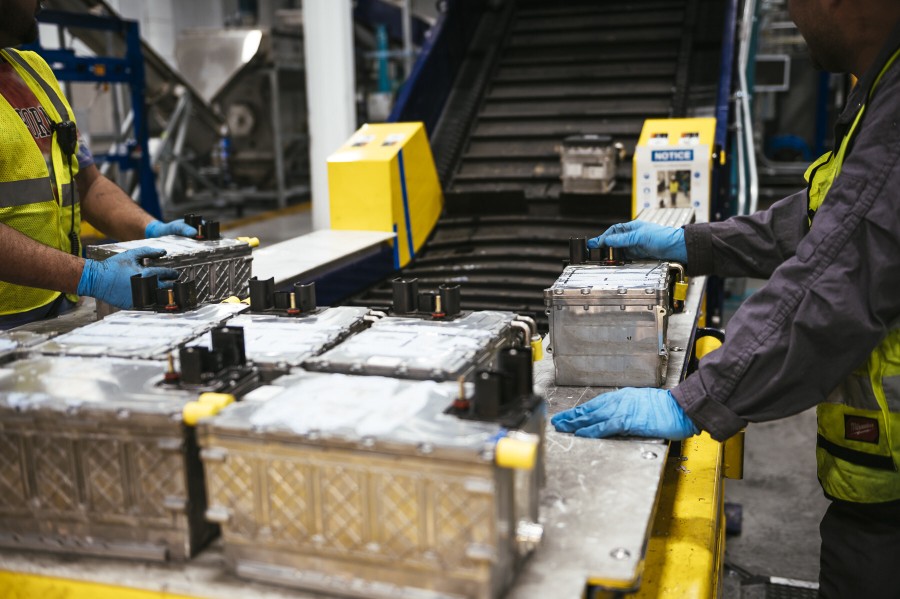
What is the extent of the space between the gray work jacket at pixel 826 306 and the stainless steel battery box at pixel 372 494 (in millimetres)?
514

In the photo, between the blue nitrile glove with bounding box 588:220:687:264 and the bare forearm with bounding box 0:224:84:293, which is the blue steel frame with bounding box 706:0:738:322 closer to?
the blue nitrile glove with bounding box 588:220:687:264

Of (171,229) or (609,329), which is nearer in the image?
(609,329)

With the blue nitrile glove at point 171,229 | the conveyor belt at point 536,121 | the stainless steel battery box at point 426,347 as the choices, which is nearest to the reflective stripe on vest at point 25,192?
the blue nitrile glove at point 171,229

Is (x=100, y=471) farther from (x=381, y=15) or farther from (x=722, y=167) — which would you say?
(x=381, y=15)

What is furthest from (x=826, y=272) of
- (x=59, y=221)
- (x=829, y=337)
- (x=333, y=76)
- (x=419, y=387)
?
(x=333, y=76)

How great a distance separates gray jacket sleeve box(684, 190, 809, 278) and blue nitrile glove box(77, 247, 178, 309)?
136 centimetres

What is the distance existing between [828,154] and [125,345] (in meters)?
1.55

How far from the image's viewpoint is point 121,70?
24.0ft

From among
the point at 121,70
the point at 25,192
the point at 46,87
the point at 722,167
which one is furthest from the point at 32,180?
the point at 121,70

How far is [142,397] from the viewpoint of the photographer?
1.25 m

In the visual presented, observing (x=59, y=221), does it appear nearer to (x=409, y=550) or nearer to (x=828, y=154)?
(x=409, y=550)

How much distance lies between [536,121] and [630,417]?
180 inches

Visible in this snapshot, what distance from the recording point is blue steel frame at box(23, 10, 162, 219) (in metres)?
6.73

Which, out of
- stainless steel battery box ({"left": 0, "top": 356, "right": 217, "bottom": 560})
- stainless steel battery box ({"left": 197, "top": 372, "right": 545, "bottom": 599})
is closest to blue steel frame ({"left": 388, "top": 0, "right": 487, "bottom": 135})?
stainless steel battery box ({"left": 0, "top": 356, "right": 217, "bottom": 560})
